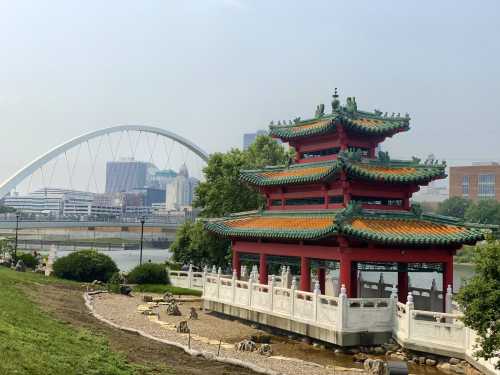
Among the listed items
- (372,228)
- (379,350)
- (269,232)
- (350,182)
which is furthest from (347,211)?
(379,350)

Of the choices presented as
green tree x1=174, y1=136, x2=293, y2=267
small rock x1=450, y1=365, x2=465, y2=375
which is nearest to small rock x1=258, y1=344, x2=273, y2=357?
small rock x1=450, y1=365, x2=465, y2=375

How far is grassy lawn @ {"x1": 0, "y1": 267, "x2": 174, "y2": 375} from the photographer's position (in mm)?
11781

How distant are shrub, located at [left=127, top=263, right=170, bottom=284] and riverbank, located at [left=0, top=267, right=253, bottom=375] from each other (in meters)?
17.7

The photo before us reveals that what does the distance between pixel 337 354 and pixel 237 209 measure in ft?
73.9

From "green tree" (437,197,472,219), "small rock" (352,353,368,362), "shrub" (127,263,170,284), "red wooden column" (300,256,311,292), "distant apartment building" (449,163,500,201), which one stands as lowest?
"small rock" (352,353,368,362)

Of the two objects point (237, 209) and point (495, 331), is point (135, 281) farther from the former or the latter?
point (495, 331)

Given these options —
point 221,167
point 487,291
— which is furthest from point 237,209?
point 487,291

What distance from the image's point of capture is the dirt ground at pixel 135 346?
1628 cm

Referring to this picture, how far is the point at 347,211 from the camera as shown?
73.3 ft

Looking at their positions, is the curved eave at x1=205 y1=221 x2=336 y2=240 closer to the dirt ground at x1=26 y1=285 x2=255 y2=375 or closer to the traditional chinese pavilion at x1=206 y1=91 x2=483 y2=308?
the traditional chinese pavilion at x1=206 y1=91 x2=483 y2=308

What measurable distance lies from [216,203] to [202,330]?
18.8m

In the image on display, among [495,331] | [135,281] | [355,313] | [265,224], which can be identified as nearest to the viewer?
[495,331]

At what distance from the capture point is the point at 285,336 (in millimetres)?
24547

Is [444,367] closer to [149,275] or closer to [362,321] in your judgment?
[362,321]
